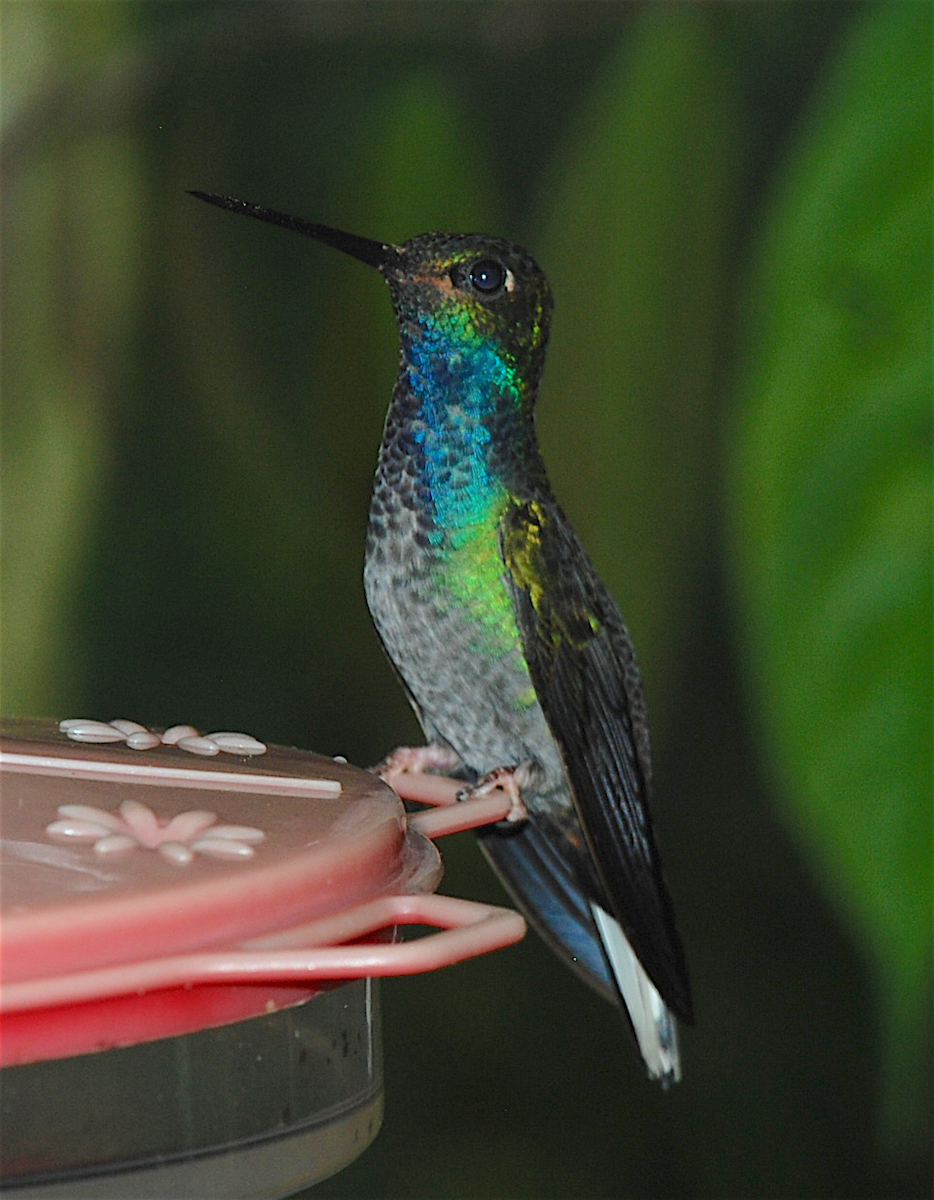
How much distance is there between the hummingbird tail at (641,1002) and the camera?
4.07 feet

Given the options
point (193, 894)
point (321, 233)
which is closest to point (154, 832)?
point (193, 894)

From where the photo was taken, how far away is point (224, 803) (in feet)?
2.52

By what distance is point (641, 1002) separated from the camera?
1251mm

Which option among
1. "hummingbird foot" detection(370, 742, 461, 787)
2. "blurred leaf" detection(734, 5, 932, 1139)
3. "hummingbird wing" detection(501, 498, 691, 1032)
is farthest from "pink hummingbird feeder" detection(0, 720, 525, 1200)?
"blurred leaf" detection(734, 5, 932, 1139)

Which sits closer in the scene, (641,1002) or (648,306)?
(641,1002)

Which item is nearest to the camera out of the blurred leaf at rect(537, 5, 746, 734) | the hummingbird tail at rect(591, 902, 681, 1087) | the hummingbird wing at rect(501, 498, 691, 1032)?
the hummingbird wing at rect(501, 498, 691, 1032)

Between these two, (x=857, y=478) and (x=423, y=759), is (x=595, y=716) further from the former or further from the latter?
(x=857, y=478)

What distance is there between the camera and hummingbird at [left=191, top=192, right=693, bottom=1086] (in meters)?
1.10

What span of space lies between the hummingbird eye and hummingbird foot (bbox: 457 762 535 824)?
0.40 meters

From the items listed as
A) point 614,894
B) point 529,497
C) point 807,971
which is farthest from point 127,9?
point 807,971

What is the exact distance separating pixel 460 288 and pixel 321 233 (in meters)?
0.15

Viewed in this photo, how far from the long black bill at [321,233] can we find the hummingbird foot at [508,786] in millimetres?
427

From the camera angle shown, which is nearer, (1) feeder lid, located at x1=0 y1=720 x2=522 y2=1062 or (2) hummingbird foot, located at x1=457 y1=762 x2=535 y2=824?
(1) feeder lid, located at x1=0 y1=720 x2=522 y2=1062

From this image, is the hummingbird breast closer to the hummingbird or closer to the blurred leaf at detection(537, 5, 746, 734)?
the hummingbird
